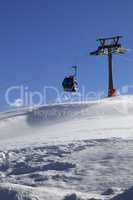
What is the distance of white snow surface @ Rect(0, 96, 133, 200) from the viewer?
1092cm

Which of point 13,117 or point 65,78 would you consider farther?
point 65,78

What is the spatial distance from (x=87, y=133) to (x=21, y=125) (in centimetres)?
669

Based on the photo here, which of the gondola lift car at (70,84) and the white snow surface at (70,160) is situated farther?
the gondola lift car at (70,84)

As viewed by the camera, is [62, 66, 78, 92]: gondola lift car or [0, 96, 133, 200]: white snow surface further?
[62, 66, 78, 92]: gondola lift car

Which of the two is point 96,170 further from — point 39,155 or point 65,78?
point 65,78

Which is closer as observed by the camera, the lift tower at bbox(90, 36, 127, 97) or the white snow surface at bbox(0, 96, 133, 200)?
the white snow surface at bbox(0, 96, 133, 200)

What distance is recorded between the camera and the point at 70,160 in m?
14.0

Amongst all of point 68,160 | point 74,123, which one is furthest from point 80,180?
point 74,123

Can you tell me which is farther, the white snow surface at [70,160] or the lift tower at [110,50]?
the lift tower at [110,50]

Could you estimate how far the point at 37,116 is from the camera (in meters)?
26.7

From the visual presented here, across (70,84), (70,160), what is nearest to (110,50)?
(70,84)

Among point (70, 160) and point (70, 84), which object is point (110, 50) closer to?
point (70, 84)

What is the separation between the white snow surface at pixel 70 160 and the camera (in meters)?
10.9

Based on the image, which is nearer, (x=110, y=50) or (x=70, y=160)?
(x=70, y=160)
